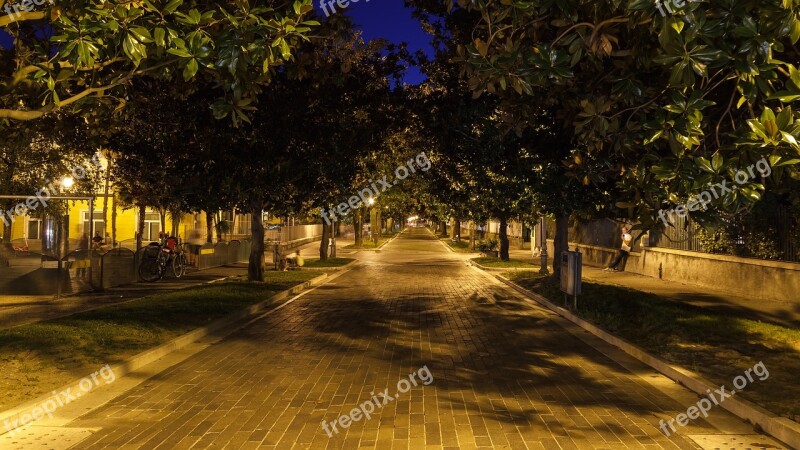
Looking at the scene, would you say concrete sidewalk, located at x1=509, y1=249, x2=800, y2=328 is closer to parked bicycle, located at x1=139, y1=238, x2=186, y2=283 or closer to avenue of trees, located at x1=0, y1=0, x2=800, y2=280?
avenue of trees, located at x1=0, y1=0, x2=800, y2=280

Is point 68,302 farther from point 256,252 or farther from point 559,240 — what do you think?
point 559,240

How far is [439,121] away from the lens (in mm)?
18562

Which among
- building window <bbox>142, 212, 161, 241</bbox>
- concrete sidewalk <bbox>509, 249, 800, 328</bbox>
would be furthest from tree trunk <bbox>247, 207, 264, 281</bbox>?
building window <bbox>142, 212, 161, 241</bbox>

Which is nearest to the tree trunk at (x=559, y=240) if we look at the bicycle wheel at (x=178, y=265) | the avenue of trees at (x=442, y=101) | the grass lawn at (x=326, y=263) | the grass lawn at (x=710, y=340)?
the avenue of trees at (x=442, y=101)

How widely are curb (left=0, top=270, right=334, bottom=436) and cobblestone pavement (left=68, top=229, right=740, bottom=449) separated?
1.59 ft


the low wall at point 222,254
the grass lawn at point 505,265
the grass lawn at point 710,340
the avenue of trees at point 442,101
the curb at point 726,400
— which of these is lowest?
the curb at point 726,400

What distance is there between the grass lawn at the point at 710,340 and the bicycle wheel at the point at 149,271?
1297cm

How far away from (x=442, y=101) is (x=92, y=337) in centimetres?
1140

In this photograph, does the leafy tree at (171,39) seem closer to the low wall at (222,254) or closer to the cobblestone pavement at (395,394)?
the cobblestone pavement at (395,394)

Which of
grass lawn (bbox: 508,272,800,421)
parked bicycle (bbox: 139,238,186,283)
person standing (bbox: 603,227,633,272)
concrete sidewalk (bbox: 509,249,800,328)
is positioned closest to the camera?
grass lawn (bbox: 508,272,800,421)

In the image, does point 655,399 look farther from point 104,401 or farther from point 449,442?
point 104,401

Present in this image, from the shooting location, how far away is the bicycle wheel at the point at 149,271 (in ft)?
70.4

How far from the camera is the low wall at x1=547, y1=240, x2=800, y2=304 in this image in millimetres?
15531

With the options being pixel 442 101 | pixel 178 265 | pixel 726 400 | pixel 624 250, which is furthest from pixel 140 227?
pixel 726 400
